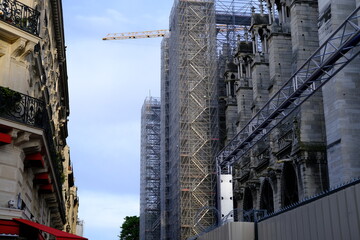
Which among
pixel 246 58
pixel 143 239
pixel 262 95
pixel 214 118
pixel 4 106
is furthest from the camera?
pixel 143 239

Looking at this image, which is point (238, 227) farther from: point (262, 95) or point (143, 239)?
point (143, 239)

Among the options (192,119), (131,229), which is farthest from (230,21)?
(131,229)

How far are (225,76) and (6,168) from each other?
41704 mm

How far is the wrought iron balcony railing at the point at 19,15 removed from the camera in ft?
53.7

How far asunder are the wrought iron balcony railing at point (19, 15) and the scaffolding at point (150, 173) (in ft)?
174

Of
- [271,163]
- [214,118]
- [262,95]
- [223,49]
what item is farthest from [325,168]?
[223,49]

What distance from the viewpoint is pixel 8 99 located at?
15312 mm

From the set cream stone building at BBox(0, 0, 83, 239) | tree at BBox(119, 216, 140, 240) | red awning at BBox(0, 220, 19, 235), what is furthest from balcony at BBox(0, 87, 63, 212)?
tree at BBox(119, 216, 140, 240)

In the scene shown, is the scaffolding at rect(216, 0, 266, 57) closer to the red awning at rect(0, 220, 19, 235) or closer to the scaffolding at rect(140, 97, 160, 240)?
the scaffolding at rect(140, 97, 160, 240)

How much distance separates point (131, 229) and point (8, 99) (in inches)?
2954

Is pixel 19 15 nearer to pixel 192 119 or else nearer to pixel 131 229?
pixel 192 119

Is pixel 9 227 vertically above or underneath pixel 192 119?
underneath

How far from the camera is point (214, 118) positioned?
5441 centimetres

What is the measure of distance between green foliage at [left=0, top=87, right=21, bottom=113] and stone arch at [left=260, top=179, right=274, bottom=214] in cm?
2660
